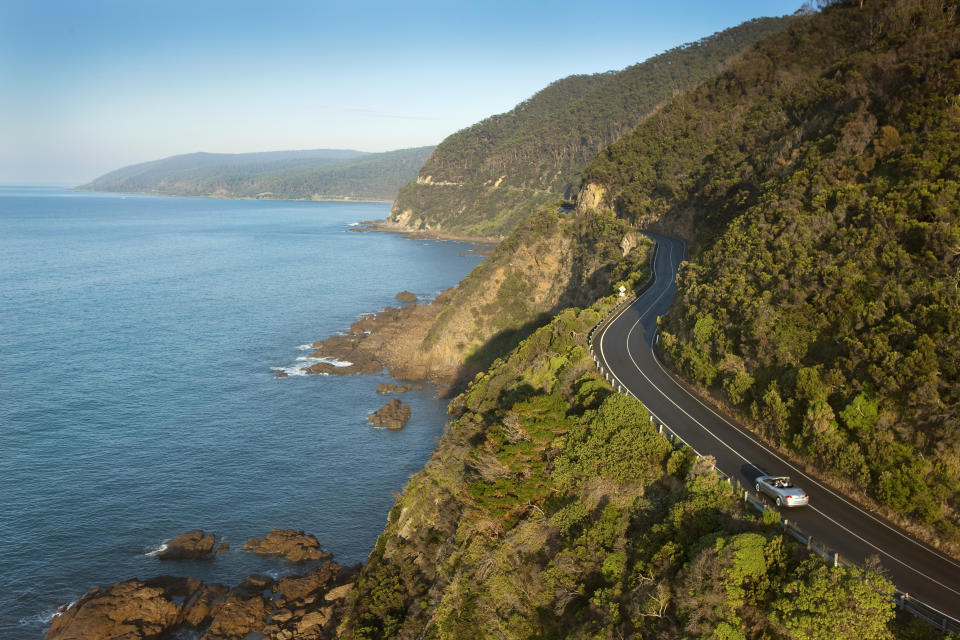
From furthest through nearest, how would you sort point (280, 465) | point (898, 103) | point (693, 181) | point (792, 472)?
point (693, 181) → point (280, 465) → point (898, 103) → point (792, 472)

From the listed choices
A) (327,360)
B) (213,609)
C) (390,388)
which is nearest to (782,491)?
(213,609)

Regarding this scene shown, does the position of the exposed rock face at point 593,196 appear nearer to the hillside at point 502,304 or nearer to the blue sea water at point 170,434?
the hillside at point 502,304

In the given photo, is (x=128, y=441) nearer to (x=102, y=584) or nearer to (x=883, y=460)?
(x=102, y=584)

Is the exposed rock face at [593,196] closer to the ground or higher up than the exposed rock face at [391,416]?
higher up

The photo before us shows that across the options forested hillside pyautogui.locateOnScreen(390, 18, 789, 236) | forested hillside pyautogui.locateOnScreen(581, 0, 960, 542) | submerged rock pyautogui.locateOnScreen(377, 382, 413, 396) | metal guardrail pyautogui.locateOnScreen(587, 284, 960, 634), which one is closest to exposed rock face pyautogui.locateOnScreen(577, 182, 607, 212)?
forested hillside pyautogui.locateOnScreen(581, 0, 960, 542)

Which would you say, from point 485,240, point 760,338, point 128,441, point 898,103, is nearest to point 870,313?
point 760,338

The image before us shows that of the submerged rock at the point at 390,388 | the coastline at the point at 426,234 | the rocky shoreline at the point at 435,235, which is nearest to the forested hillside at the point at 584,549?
the submerged rock at the point at 390,388
